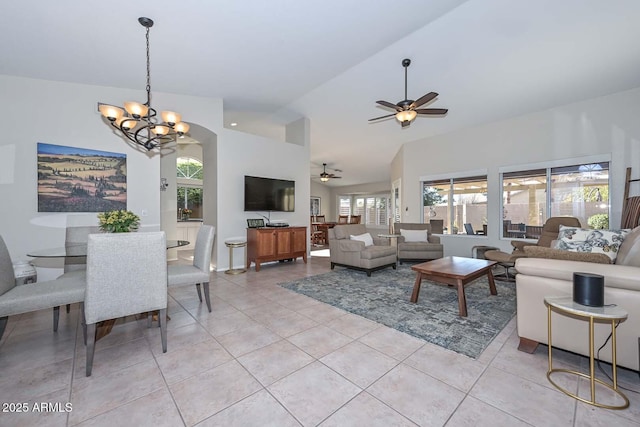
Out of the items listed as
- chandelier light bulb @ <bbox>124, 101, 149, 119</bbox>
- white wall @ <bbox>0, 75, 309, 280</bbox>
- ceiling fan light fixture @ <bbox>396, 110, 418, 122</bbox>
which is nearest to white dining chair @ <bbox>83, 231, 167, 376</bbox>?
chandelier light bulb @ <bbox>124, 101, 149, 119</bbox>

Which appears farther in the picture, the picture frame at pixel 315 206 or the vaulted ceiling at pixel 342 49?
the picture frame at pixel 315 206

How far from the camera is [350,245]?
4.55m

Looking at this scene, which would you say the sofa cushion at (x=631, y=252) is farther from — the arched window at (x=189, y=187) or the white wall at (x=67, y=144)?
the arched window at (x=189, y=187)

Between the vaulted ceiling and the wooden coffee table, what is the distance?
2.96m

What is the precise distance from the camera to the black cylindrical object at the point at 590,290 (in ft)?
4.89

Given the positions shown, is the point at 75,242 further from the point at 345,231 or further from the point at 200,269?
the point at 345,231

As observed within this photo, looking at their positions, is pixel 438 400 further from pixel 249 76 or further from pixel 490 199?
pixel 490 199

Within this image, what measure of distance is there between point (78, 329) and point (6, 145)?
2.58 meters

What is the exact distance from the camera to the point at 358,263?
14.6 feet

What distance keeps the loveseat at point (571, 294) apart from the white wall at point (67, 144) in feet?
14.7

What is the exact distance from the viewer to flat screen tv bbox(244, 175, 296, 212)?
16.9 ft

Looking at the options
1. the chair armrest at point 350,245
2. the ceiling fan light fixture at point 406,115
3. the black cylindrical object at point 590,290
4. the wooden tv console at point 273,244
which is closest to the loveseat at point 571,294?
the black cylindrical object at point 590,290

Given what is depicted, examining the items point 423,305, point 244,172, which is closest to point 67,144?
point 244,172

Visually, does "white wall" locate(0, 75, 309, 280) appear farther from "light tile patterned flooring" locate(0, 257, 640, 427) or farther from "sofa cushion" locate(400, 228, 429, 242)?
"sofa cushion" locate(400, 228, 429, 242)
